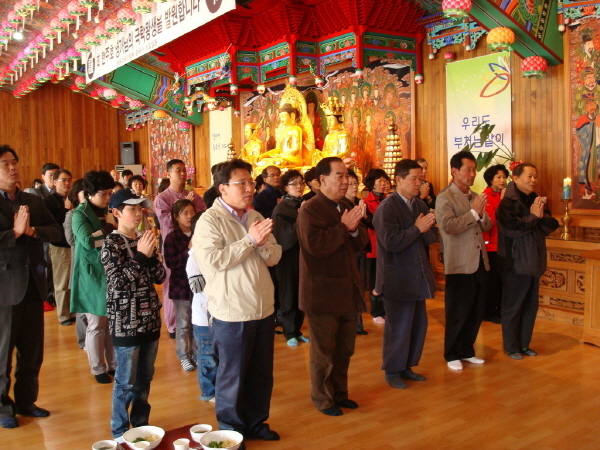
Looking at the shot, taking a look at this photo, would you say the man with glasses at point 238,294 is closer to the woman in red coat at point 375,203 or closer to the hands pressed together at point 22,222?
the hands pressed together at point 22,222

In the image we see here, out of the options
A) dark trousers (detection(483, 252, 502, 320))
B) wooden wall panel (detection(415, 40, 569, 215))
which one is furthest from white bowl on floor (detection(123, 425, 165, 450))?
wooden wall panel (detection(415, 40, 569, 215))

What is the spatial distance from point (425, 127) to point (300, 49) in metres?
2.01

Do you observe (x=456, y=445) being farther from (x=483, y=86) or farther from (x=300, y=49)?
(x=300, y=49)

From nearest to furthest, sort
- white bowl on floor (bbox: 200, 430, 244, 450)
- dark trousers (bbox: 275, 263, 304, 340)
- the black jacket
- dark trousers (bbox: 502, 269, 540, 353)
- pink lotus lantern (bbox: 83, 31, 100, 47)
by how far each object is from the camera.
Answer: white bowl on floor (bbox: 200, 430, 244, 450), the black jacket, dark trousers (bbox: 502, 269, 540, 353), dark trousers (bbox: 275, 263, 304, 340), pink lotus lantern (bbox: 83, 31, 100, 47)

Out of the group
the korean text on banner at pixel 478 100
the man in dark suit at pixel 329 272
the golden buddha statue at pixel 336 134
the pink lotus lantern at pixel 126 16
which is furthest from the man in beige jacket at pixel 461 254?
the golden buddha statue at pixel 336 134

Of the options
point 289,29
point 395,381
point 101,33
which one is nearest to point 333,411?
point 395,381

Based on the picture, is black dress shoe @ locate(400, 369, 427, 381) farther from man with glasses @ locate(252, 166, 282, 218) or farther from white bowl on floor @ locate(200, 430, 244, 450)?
man with glasses @ locate(252, 166, 282, 218)

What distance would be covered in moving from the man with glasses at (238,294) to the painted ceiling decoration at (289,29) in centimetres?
336

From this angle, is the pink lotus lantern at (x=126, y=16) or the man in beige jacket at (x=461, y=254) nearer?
the man in beige jacket at (x=461, y=254)

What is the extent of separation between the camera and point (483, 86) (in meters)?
6.42

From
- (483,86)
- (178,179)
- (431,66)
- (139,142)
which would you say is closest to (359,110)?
(431,66)

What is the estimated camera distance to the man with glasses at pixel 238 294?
235cm

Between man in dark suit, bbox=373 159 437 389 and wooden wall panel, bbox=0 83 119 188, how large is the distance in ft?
43.3

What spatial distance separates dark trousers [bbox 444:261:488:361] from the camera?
3545mm
